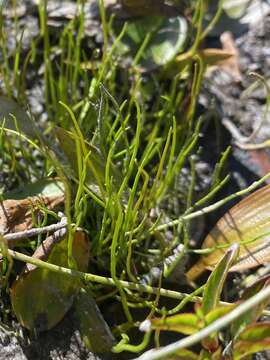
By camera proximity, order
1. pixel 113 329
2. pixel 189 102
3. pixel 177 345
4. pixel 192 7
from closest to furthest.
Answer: pixel 177 345 < pixel 113 329 < pixel 189 102 < pixel 192 7

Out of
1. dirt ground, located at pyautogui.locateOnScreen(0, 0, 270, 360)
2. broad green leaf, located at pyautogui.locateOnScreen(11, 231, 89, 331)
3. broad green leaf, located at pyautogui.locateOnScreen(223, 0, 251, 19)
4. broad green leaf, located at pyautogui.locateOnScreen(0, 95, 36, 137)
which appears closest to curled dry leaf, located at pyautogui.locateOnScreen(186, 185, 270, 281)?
dirt ground, located at pyautogui.locateOnScreen(0, 0, 270, 360)

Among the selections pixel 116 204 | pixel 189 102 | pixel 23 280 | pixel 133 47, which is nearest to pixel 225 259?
pixel 116 204

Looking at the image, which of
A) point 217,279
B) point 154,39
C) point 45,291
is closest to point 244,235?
point 217,279

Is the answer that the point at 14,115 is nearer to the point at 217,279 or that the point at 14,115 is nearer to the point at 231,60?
the point at 217,279

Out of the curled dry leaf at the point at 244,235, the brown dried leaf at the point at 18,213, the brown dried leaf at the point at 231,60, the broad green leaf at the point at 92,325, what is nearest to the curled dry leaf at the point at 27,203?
the brown dried leaf at the point at 18,213

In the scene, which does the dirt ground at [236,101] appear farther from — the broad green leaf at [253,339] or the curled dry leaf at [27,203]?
the broad green leaf at [253,339]

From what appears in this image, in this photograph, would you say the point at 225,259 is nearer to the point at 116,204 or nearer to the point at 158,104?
the point at 116,204
